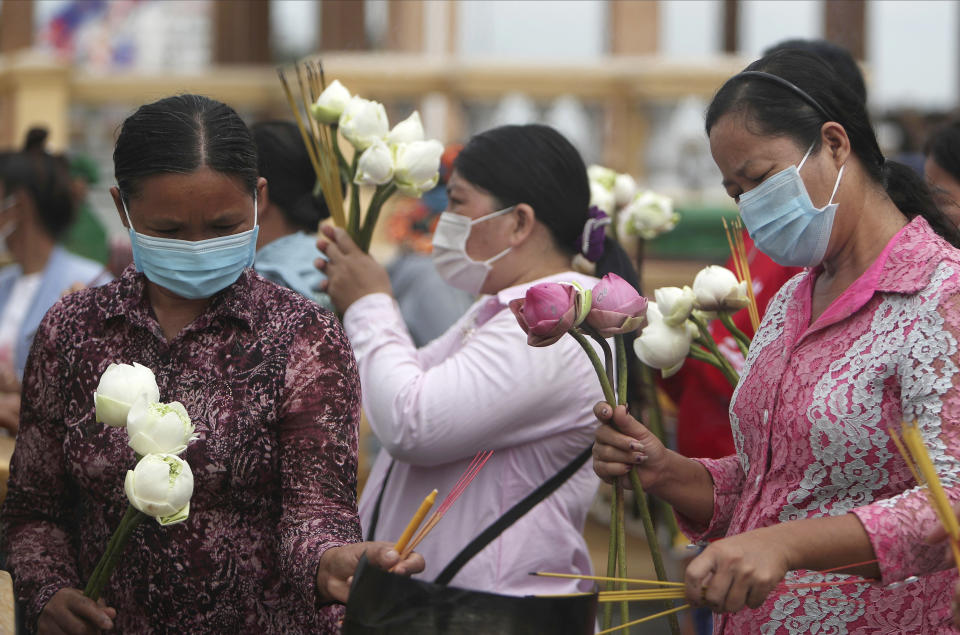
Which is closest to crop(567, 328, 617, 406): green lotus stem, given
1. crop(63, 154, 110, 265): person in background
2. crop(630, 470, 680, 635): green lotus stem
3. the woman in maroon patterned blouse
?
crop(630, 470, 680, 635): green lotus stem

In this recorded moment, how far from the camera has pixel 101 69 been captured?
405 inches

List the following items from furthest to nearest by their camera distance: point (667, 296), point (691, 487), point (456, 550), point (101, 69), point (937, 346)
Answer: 1. point (101, 69)
2. point (456, 550)
3. point (667, 296)
4. point (691, 487)
5. point (937, 346)

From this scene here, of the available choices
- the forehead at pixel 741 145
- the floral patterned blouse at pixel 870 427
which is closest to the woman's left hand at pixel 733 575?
the floral patterned blouse at pixel 870 427

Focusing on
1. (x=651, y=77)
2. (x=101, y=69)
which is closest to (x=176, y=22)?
(x=101, y=69)

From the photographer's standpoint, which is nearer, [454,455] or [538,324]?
[538,324]

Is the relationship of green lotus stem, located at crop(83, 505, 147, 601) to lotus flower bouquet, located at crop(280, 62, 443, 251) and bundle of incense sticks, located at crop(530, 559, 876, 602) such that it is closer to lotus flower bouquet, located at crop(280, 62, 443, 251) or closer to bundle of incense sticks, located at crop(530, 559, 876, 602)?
bundle of incense sticks, located at crop(530, 559, 876, 602)

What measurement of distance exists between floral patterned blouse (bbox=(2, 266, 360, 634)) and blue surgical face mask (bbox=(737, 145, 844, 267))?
0.75 meters

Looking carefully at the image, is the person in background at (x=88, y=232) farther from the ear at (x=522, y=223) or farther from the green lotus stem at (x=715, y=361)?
the green lotus stem at (x=715, y=361)

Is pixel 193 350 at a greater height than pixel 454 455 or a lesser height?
greater

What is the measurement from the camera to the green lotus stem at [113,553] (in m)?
1.85

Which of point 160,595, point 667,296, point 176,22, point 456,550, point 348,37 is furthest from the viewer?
point 176,22

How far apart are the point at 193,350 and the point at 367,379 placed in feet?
2.45

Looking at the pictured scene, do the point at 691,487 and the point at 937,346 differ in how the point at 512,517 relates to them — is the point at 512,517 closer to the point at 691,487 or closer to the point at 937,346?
the point at 691,487

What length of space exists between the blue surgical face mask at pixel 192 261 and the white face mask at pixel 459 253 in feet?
3.00
